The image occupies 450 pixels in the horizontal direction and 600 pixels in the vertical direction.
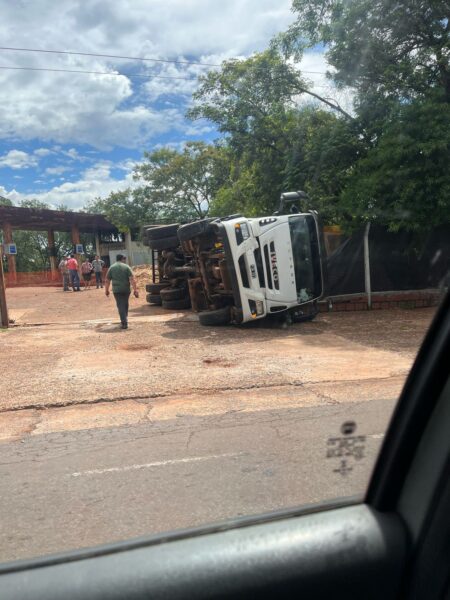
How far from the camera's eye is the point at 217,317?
1209cm

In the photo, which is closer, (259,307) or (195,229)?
(259,307)

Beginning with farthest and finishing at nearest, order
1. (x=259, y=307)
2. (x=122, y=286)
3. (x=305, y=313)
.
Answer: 1. (x=122, y=286)
2. (x=305, y=313)
3. (x=259, y=307)

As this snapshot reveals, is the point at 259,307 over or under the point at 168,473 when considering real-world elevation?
over

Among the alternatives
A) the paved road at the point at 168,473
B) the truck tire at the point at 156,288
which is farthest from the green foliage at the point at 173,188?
the paved road at the point at 168,473

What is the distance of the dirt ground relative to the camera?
619 centimetres

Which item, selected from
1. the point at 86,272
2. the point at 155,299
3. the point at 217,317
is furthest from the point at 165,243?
the point at 86,272

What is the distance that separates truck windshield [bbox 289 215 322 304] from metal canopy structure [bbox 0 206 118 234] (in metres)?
27.2

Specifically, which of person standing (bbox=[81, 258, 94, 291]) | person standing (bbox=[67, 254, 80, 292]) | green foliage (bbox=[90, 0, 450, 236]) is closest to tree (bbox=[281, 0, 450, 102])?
green foliage (bbox=[90, 0, 450, 236])

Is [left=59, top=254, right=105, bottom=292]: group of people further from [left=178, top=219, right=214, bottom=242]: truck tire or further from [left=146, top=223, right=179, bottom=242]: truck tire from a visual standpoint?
[left=178, top=219, right=214, bottom=242]: truck tire

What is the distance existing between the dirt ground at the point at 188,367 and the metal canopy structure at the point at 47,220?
22.8m

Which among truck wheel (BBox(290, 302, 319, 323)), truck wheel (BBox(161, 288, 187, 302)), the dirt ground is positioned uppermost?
truck wheel (BBox(161, 288, 187, 302))

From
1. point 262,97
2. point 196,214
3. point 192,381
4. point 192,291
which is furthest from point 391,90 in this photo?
point 196,214

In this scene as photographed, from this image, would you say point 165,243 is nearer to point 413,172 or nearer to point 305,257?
point 305,257

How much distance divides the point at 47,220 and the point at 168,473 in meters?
34.8
